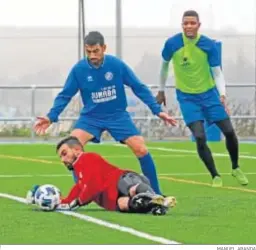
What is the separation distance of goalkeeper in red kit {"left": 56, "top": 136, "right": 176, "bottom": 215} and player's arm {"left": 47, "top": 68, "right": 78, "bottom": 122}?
1.26m

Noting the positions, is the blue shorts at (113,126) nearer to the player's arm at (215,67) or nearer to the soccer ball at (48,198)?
the soccer ball at (48,198)

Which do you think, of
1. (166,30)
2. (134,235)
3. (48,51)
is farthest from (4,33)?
(134,235)

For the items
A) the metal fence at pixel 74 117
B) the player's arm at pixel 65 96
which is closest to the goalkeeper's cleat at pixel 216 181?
the player's arm at pixel 65 96

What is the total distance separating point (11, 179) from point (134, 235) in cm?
718

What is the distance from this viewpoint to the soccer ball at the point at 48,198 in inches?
499

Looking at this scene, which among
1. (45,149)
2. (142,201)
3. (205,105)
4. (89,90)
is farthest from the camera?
(45,149)

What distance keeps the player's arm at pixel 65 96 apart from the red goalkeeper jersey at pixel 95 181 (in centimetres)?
143

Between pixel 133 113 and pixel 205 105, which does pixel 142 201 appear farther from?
pixel 133 113

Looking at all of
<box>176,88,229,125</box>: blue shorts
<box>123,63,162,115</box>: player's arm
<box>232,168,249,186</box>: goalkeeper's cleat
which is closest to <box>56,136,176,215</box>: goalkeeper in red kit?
<box>123,63,162,115</box>: player's arm

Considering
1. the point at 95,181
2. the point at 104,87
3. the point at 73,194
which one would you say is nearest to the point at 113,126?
the point at 104,87

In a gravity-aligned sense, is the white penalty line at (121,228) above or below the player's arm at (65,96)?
below

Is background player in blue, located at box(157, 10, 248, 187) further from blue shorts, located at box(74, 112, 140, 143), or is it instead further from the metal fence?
the metal fence

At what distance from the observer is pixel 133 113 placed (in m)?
31.5

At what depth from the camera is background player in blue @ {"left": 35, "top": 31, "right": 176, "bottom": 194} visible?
13.9 metres
